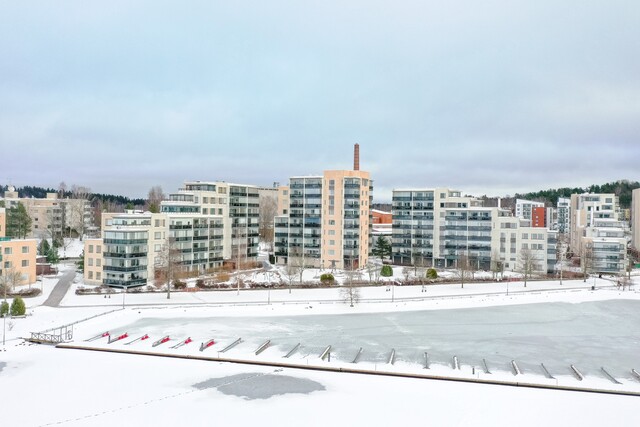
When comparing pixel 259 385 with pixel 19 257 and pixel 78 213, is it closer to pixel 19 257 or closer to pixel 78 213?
pixel 19 257

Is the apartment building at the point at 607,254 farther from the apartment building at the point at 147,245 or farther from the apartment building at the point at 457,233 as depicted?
the apartment building at the point at 147,245

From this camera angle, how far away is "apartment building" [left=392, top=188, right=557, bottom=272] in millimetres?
83125

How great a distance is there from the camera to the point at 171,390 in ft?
95.0

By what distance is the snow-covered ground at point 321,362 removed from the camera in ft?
85.1

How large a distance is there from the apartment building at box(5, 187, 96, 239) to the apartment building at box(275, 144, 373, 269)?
48390 millimetres

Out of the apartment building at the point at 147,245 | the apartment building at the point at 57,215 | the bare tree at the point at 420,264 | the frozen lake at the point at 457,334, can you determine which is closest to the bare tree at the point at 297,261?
the apartment building at the point at 147,245

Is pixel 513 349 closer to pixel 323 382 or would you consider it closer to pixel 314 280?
pixel 323 382

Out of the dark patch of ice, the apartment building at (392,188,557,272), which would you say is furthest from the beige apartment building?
the apartment building at (392,188,557,272)

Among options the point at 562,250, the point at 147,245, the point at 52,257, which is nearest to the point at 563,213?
the point at 562,250

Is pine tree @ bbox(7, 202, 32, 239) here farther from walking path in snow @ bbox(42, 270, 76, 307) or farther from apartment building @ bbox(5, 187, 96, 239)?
walking path in snow @ bbox(42, 270, 76, 307)

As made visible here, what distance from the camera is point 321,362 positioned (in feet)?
112

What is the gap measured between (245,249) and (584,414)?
6639cm

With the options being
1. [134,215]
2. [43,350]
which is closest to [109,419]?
[43,350]

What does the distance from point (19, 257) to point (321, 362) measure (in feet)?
151
